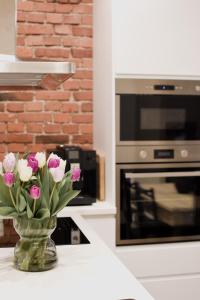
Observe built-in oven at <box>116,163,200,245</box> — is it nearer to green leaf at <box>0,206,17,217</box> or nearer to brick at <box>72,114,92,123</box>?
brick at <box>72,114,92,123</box>

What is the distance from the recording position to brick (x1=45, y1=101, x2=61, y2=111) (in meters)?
3.14

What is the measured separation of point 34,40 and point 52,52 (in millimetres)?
142

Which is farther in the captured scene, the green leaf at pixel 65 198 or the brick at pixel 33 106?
the brick at pixel 33 106

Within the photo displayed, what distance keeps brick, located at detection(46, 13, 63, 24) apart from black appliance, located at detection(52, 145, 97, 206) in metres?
0.92

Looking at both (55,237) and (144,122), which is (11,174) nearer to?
(55,237)

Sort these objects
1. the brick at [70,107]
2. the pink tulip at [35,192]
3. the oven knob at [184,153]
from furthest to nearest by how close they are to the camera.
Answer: the brick at [70,107], the oven knob at [184,153], the pink tulip at [35,192]

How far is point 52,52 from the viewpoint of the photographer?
3.12 m

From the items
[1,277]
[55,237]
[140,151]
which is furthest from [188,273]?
[1,277]

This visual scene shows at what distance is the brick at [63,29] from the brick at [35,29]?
0.03 metres

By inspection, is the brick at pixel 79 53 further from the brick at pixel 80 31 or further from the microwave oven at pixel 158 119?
the microwave oven at pixel 158 119

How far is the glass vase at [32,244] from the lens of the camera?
1.51 m

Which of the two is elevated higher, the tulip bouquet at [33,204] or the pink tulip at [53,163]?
the pink tulip at [53,163]

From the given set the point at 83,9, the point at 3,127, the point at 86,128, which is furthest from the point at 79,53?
the point at 3,127

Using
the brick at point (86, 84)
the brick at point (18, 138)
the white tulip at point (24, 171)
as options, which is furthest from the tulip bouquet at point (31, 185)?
the brick at point (86, 84)
